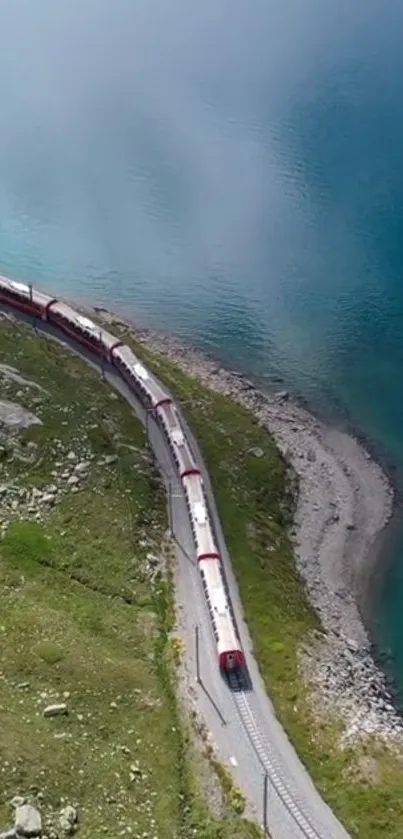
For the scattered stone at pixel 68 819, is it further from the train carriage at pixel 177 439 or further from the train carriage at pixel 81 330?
the train carriage at pixel 81 330

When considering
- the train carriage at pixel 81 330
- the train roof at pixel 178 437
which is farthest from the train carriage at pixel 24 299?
the train roof at pixel 178 437

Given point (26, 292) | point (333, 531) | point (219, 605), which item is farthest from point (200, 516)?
point (26, 292)

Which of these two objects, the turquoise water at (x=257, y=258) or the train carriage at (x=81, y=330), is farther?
the turquoise water at (x=257, y=258)

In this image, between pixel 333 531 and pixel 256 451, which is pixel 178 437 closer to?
pixel 256 451

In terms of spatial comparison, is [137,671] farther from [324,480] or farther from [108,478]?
[324,480]

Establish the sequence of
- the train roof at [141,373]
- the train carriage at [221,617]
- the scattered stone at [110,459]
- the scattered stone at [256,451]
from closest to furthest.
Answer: the train carriage at [221,617] < the scattered stone at [110,459] < the train roof at [141,373] < the scattered stone at [256,451]

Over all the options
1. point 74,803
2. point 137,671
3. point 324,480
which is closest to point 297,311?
point 324,480
